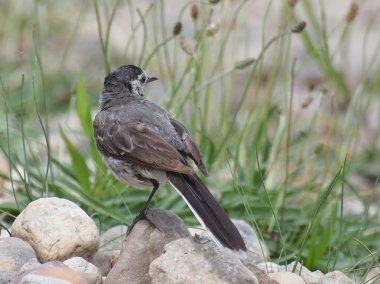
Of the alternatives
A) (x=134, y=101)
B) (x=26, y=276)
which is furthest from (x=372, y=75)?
(x=26, y=276)

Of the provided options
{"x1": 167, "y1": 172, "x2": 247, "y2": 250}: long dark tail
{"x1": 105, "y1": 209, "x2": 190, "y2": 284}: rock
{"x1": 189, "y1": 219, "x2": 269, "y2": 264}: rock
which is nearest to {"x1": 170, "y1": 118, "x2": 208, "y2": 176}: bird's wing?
{"x1": 167, "y1": 172, "x2": 247, "y2": 250}: long dark tail

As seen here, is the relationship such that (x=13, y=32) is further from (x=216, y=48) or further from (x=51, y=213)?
(x=51, y=213)

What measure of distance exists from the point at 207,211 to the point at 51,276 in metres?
0.75

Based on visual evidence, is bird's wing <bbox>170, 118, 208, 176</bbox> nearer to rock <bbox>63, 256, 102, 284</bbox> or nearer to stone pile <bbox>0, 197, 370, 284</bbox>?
stone pile <bbox>0, 197, 370, 284</bbox>

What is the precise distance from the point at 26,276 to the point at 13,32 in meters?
6.27

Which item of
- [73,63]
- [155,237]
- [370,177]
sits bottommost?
[370,177]

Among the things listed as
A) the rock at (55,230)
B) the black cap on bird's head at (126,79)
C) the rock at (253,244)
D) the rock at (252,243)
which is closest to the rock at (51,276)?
the rock at (55,230)

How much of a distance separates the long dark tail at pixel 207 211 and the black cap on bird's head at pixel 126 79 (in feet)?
3.18

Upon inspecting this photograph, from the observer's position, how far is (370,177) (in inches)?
330

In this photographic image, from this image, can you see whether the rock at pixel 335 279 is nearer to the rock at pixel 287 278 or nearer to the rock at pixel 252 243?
the rock at pixel 287 278

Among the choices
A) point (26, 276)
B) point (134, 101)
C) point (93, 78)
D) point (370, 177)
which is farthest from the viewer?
point (93, 78)

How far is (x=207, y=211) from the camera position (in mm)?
3854

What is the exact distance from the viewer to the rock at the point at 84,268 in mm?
3768

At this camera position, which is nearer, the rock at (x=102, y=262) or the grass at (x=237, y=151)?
the rock at (x=102, y=262)
